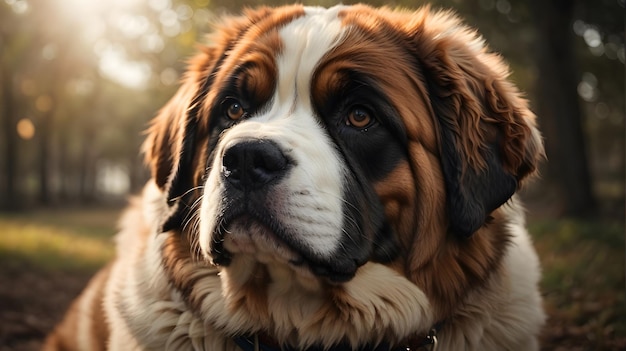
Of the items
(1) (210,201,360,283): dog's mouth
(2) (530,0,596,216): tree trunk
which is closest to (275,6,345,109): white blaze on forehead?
A: (1) (210,201,360,283): dog's mouth

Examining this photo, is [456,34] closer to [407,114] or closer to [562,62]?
[407,114]

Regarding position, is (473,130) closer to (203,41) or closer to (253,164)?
(253,164)

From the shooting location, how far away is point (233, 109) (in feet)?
9.89

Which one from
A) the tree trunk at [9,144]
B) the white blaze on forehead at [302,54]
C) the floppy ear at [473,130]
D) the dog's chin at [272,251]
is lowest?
the tree trunk at [9,144]

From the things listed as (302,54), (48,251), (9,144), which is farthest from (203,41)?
(9,144)

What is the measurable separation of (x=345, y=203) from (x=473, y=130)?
779mm

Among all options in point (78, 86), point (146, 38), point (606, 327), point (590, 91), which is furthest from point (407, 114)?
point (78, 86)

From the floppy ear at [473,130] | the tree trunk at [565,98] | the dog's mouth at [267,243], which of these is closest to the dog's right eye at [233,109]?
the dog's mouth at [267,243]

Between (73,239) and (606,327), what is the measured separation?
874 cm

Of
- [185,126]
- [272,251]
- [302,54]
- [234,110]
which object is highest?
[302,54]

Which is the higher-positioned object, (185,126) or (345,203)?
(185,126)

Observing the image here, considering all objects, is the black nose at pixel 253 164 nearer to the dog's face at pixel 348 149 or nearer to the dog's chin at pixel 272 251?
the dog's face at pixel 348 149

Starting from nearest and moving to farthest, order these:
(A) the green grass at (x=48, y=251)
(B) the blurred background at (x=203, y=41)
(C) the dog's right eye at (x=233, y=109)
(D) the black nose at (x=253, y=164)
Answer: (D) the black nose at (x=253, y=164) → (C) the dog's right eye at (x=233, y=109) → (B) the blurred background at (x=203, y=41) → (A) the green grass at (x=48, y=251)

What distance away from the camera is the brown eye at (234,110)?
9.76 ft
